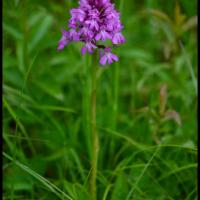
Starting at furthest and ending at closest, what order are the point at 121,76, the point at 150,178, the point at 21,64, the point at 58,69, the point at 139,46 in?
the point at 139,46
the point at 121,76
the point at 58,69
the point at 21,64
the point at 150,178

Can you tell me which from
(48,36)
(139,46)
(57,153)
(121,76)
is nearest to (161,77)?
(121,76)

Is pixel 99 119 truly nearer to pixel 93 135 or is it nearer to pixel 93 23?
pixel 93 135

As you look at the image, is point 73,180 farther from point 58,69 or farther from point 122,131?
point 58,69

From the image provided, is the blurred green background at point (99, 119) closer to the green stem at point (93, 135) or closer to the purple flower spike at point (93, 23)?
the green stem at point (93, 135)

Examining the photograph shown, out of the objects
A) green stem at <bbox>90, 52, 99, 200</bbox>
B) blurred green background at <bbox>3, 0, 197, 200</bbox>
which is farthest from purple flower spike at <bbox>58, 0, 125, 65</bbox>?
blurred green background at <bbox>3, 0, 197, 200</bbox>

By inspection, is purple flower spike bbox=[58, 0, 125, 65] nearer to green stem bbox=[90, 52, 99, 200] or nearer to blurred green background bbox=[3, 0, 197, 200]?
green stem bbox=[90, 52, 99, 200]

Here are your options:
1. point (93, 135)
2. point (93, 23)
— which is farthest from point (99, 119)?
point (93, 23)
